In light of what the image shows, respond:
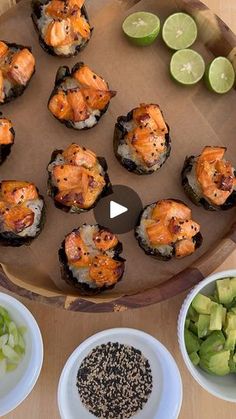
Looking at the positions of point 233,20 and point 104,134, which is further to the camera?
point 233,20

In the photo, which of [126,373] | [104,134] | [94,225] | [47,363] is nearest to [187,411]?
[126,373]

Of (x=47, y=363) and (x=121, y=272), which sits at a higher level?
(x=121, y=272)

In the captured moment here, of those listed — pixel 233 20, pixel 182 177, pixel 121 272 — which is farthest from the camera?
pixel 233 20

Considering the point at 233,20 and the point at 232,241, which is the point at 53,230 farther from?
the point at 233,20

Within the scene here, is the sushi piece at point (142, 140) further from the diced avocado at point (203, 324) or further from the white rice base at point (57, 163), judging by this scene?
the diced avocado at point (203, 324)

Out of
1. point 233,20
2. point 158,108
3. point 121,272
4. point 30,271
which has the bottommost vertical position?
point 30,271

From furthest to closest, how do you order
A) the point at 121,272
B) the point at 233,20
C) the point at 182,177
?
the point at 233,20 → the point at 182,177 → the point at 121,272

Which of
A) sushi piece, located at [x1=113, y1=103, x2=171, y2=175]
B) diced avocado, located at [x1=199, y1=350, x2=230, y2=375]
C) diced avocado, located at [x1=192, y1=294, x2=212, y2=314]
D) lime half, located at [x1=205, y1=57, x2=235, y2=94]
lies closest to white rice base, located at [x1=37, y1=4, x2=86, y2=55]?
sushi piece, located at [x1=113, y1=103, x2=171, y2=175]
